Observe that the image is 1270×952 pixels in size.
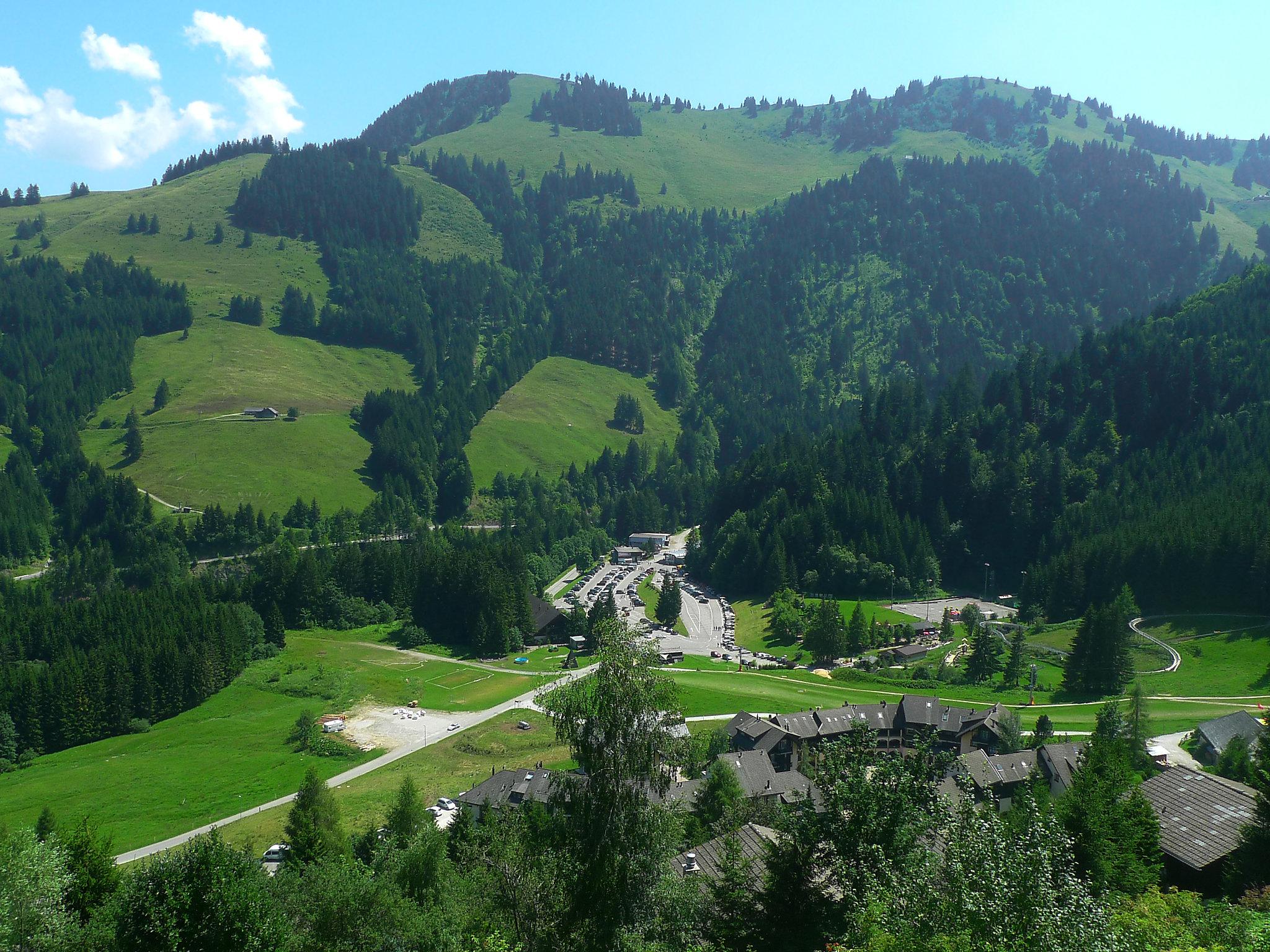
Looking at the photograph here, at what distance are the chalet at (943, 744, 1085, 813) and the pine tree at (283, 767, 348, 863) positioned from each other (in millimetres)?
40364

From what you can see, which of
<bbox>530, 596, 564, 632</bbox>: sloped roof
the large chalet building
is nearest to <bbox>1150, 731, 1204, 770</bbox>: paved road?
the large chalet building

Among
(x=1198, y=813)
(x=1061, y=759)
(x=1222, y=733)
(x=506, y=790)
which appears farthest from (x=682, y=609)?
(x=1198, y=813)

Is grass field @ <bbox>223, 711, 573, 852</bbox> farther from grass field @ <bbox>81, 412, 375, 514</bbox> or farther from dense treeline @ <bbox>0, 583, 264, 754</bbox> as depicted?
grass field @ <bbox>81, 412, 375, 514</bbox>

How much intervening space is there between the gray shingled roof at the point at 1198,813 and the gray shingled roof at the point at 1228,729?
71.6 feet

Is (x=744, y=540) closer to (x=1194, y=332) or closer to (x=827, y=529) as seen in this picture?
(x=827, y=529)

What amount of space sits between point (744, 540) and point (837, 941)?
128878 millimetres

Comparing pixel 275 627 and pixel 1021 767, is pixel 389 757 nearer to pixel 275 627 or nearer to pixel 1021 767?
pixel 275 627

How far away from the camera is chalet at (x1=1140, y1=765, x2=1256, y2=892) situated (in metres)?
40.1

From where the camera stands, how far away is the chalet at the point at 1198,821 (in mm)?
40094

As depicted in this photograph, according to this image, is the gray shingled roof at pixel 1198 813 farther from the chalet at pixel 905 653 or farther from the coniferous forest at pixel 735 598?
the chalet at pixel 905 653

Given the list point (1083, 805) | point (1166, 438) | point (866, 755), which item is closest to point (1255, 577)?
point (1166, 438)

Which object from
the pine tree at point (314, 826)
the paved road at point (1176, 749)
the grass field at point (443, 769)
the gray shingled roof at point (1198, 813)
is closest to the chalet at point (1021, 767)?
the paved road at point (1176, 749)

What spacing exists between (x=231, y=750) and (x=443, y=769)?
20629mm

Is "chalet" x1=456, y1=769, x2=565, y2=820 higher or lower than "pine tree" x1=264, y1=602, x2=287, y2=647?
higher
